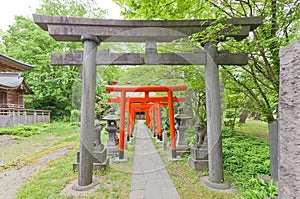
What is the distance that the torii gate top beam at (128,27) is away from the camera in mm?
3025

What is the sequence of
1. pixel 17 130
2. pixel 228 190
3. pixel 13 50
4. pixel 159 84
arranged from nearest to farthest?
pixel 228 190 < pixel 159 84 < pixel 17 130 < pixel 13 50

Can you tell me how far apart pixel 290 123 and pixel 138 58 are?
Answer: 272 cm

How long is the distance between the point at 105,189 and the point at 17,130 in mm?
9725

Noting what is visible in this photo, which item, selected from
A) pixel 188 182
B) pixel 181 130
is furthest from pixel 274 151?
pixel 181 130

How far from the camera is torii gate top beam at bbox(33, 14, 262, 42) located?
9.93 feet

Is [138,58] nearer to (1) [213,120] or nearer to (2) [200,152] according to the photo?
(1) [213,120]

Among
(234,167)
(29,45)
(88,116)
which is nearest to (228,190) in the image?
(234,167)

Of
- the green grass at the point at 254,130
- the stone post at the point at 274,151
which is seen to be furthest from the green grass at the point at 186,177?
the green grass at the point at 254,130

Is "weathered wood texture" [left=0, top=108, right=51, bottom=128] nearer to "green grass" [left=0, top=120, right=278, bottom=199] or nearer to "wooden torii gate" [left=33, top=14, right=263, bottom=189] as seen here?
"green grass" [left=0, top=120, right=278, bottom=199]

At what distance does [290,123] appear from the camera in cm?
79

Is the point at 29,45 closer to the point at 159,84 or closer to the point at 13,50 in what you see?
the point at 13,50

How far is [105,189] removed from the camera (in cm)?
309

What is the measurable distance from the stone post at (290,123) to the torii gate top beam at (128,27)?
2.44 m

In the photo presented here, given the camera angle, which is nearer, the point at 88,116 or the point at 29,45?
the point at 88,116
